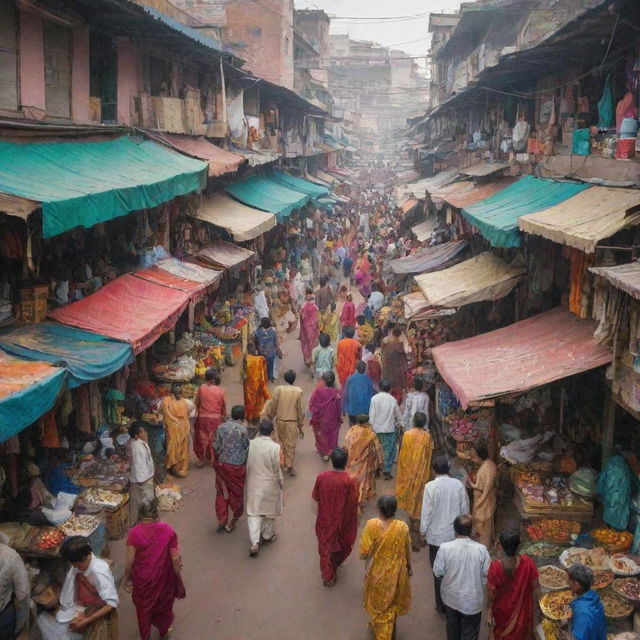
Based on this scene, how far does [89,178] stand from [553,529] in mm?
6829

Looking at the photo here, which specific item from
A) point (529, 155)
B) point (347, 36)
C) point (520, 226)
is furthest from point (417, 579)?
point (347, 36)

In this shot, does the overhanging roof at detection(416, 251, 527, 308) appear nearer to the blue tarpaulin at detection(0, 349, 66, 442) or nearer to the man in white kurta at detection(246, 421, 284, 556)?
the man in white kurta at detection(246, 421, 284, 556)

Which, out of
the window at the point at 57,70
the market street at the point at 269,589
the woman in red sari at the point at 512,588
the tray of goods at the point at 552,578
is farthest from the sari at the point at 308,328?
the woman in red sari at the point at 512,588

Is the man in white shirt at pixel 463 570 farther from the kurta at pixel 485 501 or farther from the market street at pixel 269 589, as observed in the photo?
the kurta at pixel 485 501

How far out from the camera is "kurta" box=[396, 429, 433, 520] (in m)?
7.76

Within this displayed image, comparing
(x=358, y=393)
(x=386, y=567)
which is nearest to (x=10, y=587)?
(x=386, y=567)

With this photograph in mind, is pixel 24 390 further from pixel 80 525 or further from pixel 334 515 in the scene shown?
pixel 334 515

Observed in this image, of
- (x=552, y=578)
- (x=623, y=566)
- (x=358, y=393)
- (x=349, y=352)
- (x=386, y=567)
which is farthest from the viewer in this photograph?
(x=349, y=352)

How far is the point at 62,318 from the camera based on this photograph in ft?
28.0

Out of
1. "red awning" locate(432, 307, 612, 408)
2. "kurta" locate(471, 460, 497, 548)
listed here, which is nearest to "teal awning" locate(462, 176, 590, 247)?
"red awning" locate(432, 307, 612, 408)

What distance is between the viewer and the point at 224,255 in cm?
1507

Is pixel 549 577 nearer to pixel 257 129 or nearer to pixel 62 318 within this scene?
pixel 62 318

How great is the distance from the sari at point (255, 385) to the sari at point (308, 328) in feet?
11.9

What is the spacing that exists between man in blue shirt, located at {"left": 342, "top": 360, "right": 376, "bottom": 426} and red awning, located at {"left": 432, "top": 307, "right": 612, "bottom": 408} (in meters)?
1.42
